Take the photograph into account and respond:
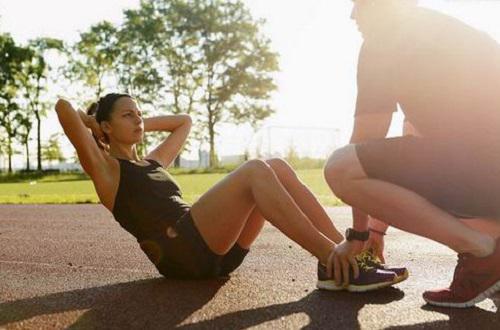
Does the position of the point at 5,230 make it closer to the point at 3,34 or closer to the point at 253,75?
the point at 253,75

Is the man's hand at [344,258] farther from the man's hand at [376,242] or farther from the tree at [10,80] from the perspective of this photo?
the tree at [10,80]

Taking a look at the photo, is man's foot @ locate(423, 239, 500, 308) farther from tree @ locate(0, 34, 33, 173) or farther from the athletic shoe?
tree @ locate(0, 34, 33, 173)

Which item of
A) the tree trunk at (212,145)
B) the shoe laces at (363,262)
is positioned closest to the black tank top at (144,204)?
the shoe laces at (363,262)

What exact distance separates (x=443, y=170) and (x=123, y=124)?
1.71 meters

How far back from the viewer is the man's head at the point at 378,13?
110 inches

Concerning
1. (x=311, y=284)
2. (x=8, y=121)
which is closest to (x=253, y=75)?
(x=8, y=121)

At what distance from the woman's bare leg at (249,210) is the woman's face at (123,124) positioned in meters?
0.58

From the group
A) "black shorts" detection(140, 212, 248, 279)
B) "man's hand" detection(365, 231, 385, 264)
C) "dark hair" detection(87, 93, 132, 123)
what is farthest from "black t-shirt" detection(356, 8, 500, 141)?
"dark hair" detection(87, 93, 132, 123)

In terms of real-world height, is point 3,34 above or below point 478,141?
above

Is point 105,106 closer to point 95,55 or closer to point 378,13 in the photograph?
point 378,13

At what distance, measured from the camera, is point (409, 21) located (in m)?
2.79

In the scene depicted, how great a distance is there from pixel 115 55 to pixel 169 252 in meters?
35.2

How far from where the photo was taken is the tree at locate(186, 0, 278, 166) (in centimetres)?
3556

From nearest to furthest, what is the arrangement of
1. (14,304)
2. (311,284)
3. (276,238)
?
(14,304), (311,284), (276,238)
